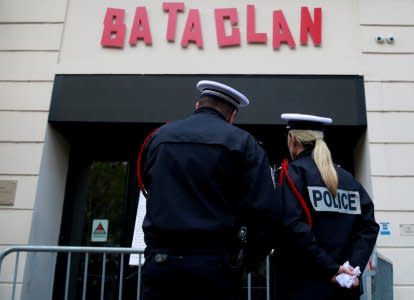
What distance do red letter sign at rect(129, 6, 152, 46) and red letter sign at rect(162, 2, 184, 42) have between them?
0.76 feet

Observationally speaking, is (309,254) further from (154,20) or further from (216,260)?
(154,20)

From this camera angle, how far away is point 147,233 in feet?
6.96

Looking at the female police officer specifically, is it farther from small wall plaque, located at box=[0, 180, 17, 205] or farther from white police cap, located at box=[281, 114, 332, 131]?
small wall plaque, located at box=[0, 180, 17, 205]

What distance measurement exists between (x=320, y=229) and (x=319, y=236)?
0.04 meters

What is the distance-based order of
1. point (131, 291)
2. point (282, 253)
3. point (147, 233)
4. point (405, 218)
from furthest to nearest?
point (131, 291) < point (405, 218) < point (282, 253) < point (147, 233)

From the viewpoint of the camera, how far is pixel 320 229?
2328 mm

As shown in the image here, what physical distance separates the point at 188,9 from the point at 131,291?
131 inches

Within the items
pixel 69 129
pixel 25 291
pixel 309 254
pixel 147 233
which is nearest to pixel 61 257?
pixel 25 291

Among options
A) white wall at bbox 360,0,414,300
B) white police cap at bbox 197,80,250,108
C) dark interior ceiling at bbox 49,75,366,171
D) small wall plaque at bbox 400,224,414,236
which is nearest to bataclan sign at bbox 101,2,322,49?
dark interior ceiling at bbox 49,75,366,171

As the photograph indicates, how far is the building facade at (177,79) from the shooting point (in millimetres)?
4500

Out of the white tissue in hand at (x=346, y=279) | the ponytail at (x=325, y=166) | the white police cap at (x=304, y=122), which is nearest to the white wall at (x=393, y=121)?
the white police cap at (x=304, y=122)

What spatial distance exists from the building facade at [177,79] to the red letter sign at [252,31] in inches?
0.5

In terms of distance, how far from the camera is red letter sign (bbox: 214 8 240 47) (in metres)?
4.83

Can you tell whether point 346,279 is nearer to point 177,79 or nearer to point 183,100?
point 183,100
